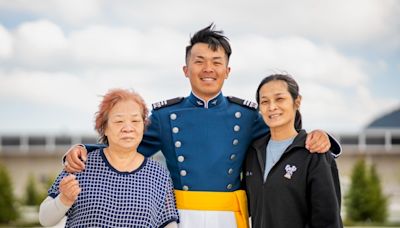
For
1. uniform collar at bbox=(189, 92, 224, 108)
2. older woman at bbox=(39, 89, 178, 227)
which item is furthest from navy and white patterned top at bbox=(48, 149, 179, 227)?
uniform collar at bbox=(189, 92, 224, 108)

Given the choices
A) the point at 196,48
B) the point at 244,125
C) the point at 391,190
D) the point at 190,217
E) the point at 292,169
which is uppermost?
the point at 196,48

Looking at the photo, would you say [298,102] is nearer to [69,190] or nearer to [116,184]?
[116,184]

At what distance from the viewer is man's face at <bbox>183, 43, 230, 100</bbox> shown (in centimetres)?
417

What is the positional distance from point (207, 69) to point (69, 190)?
3.92 feet

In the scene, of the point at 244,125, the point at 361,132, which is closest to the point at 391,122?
the point at 361,132

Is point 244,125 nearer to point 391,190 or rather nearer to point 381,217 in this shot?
point 381,217

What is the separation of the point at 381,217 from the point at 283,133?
16539 mm

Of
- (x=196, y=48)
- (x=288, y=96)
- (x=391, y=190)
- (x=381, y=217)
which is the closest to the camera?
(x=288, y=96)

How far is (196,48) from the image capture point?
166 inches

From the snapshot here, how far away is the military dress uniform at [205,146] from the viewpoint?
13.3ft

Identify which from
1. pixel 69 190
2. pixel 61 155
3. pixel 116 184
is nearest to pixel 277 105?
pixel 116 184

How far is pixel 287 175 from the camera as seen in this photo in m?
3.84

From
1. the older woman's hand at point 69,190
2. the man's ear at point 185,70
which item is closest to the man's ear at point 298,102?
the man's ear at point 185,70

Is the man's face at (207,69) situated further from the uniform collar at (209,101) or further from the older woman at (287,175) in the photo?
the older woman at (287,175)
